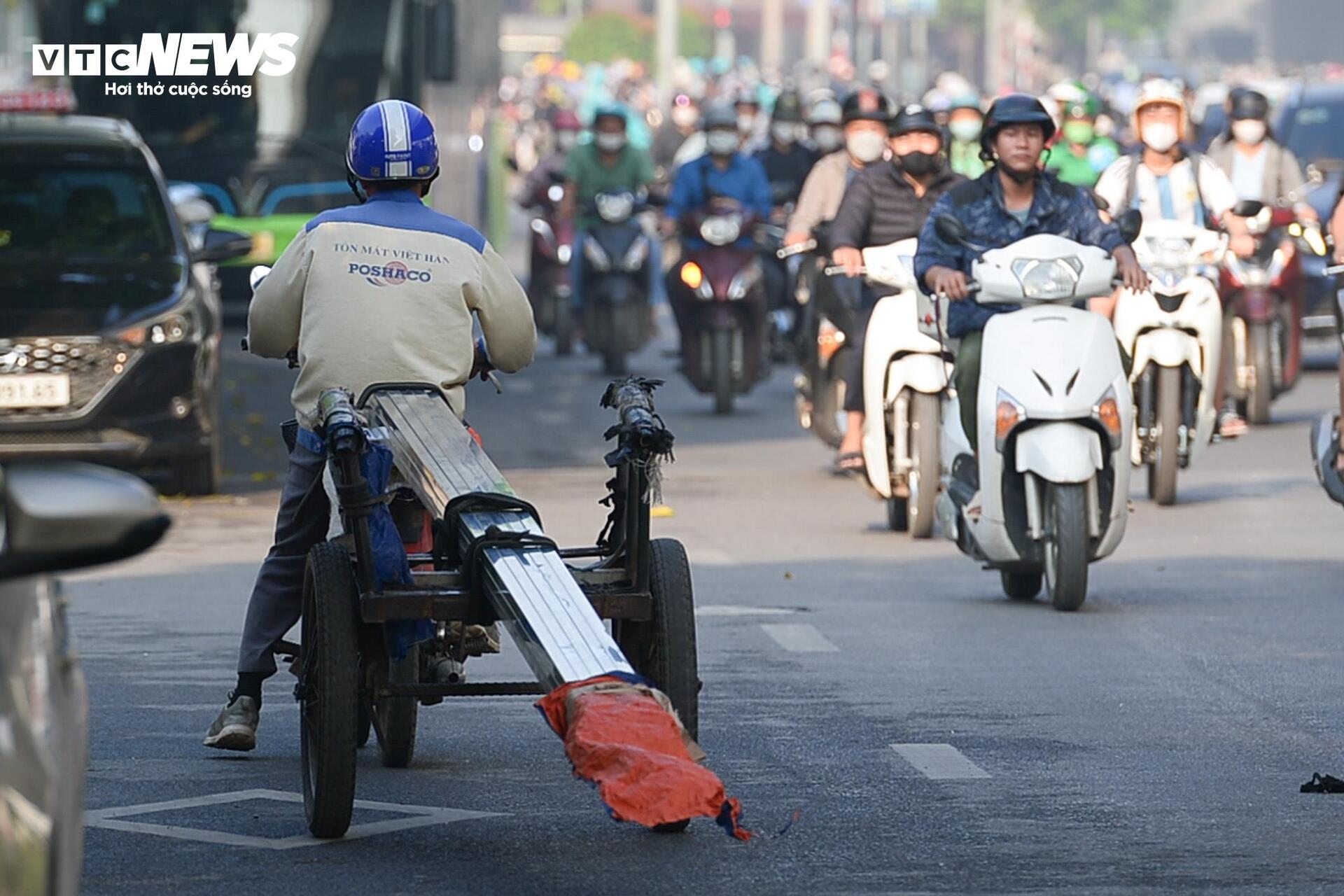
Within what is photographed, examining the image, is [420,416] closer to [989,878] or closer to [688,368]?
[989,878]

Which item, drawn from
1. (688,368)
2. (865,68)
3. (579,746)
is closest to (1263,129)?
(688,368)

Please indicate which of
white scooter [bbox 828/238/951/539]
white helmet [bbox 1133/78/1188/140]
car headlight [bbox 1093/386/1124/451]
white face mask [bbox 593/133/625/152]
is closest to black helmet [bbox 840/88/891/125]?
white helmet [bbox 1133/78/1188/140]

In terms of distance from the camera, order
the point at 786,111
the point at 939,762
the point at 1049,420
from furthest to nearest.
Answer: the point at 786,111 < the point at 1049,420 < the point at 939,762

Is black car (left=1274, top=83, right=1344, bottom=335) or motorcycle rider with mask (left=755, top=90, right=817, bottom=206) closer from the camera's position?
black car (left=1274, top=83, right=1344, bottom=335)

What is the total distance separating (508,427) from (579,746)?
13724 millimetres

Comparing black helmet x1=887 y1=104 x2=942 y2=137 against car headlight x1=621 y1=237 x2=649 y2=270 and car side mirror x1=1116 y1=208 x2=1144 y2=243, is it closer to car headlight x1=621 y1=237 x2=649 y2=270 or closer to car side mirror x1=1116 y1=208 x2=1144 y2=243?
car side mirror x1=1116 y1=208 x2=1144 y2=243

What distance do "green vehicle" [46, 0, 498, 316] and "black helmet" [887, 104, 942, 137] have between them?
33.1 ft

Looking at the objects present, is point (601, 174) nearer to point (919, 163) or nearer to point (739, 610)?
point (919, 163)

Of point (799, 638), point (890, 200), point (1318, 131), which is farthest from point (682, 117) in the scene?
point (799, 638)

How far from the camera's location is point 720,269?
66.0 feet

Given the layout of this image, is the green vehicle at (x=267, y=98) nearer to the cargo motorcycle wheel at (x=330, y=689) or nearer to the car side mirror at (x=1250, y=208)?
the car side mirror at (x=1250, y=208)

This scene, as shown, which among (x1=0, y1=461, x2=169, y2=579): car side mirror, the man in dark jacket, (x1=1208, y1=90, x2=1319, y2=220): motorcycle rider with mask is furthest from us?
(x1=1208, y1=90, x2=1319, y2=220): motorcycle rider with mask

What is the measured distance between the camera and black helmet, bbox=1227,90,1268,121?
20000 mm

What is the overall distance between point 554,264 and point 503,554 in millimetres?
18451
